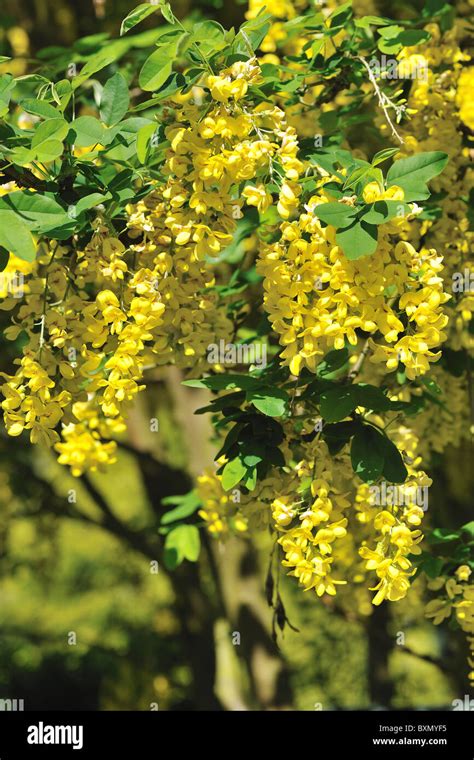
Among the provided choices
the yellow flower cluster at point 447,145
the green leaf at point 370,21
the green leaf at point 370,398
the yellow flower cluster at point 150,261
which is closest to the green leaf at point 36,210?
the yellow flower cluster at point 150,261

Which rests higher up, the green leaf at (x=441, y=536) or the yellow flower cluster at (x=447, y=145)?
the yellow flower cluster at (x=447, y=145)

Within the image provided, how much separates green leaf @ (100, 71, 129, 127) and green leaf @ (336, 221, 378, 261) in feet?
1.72

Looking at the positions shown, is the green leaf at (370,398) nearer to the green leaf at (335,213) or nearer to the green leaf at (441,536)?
the green leaf at (335,213)

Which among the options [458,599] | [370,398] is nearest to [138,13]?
[370,398]

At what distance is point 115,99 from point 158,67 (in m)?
0.24

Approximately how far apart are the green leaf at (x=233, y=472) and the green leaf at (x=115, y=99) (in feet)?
2.08

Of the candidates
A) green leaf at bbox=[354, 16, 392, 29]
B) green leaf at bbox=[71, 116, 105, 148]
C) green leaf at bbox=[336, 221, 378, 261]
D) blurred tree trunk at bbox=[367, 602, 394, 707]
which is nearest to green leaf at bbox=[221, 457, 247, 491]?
green leaf at bbox=[336, 221, 378, 261]

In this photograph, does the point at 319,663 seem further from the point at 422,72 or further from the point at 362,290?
the point at 362,290

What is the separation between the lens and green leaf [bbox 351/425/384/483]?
1.54 meters

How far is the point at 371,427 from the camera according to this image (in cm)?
162

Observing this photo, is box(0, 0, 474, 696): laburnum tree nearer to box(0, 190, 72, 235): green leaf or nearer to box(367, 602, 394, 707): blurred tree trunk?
box(0, 190, 72, 235): green leaf

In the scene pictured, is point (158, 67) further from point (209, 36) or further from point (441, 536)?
point (441, 536)

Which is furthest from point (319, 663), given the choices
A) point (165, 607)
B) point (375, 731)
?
point (375, 731)

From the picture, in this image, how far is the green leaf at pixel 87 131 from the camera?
60.6 inches
